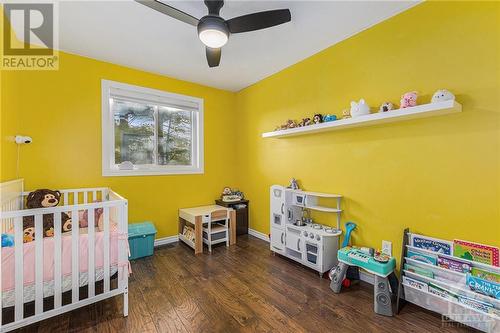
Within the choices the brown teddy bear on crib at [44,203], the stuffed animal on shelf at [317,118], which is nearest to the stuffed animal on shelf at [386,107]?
the stuffed animal on shelf at [317,118]

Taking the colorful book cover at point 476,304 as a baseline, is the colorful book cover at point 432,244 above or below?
above

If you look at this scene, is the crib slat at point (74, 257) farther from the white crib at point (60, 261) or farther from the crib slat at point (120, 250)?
the crib slat at point (120, 250)

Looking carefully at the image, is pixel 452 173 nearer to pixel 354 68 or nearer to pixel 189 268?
pixel 354 68

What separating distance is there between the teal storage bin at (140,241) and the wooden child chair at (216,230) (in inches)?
28.8

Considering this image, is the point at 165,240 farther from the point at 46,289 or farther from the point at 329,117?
the point at 329,117

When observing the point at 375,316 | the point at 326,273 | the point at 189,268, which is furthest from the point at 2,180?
the point at 375,316

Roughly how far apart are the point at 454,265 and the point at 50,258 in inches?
120

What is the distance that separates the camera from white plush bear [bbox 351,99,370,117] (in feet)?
7.15

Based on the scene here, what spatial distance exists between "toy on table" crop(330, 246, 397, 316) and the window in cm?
258

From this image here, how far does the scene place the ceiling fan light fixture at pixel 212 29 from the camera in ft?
5.75

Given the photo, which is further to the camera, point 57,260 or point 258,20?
point 258,20

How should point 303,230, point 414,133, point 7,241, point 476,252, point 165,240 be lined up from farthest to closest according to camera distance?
point 165,240
point 303,230
point 414,133
point 476,252
point 7,241

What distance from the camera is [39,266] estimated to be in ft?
5.11

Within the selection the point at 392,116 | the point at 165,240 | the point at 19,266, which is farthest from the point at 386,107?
the point at 165,240
